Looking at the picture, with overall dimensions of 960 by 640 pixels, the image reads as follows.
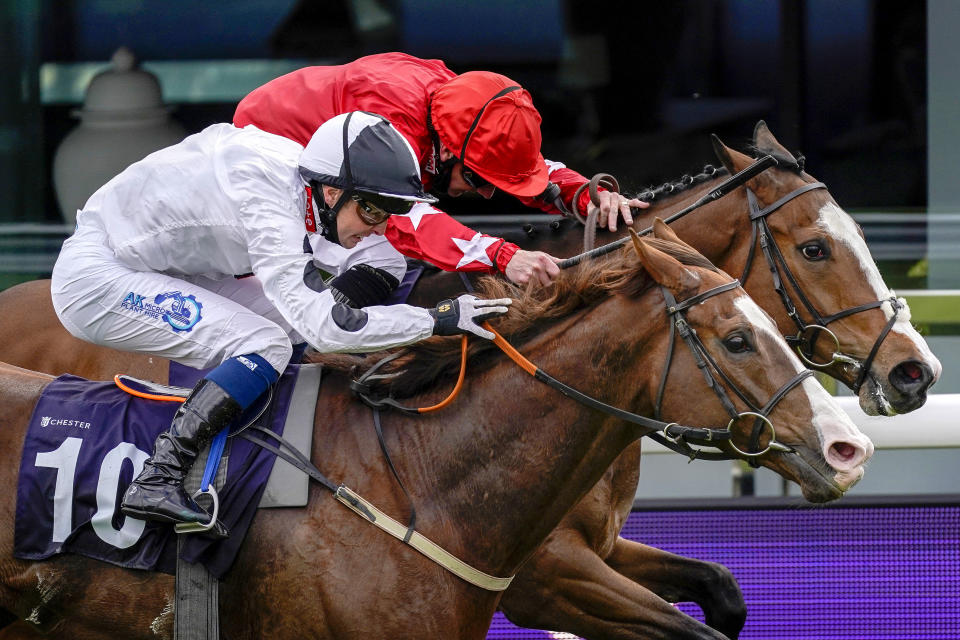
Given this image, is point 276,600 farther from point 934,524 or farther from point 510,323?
point 934,524

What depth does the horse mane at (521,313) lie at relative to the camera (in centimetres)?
265

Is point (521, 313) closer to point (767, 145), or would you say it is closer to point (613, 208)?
point (613, 208)

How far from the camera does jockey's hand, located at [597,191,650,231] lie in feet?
11.6

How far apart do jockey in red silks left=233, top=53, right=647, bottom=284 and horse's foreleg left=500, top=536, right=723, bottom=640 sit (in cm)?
77

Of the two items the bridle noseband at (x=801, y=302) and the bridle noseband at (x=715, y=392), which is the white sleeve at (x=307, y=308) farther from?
the bridle noseband at (x=801, y=302)

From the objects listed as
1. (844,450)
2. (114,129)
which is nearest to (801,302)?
(844,450)

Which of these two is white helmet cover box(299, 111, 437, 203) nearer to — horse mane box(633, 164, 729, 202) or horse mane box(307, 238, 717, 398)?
horse mane box(307, 238, 717, 398)

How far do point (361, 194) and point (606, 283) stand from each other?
54cm

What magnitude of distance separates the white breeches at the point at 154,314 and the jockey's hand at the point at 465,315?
1.17ft

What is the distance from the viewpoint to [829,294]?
3.39 m

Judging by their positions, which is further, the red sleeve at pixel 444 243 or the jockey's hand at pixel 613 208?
the jockey's hand at pixel 613 208

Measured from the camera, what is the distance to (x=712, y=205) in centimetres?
354

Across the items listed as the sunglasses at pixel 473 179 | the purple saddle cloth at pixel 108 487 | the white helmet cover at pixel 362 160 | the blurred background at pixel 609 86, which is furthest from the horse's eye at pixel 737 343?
the blurred background at pixel 609 86

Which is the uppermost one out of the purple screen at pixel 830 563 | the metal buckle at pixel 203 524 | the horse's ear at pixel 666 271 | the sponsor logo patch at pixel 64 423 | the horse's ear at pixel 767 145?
the horse's ear at pixel 666 271
